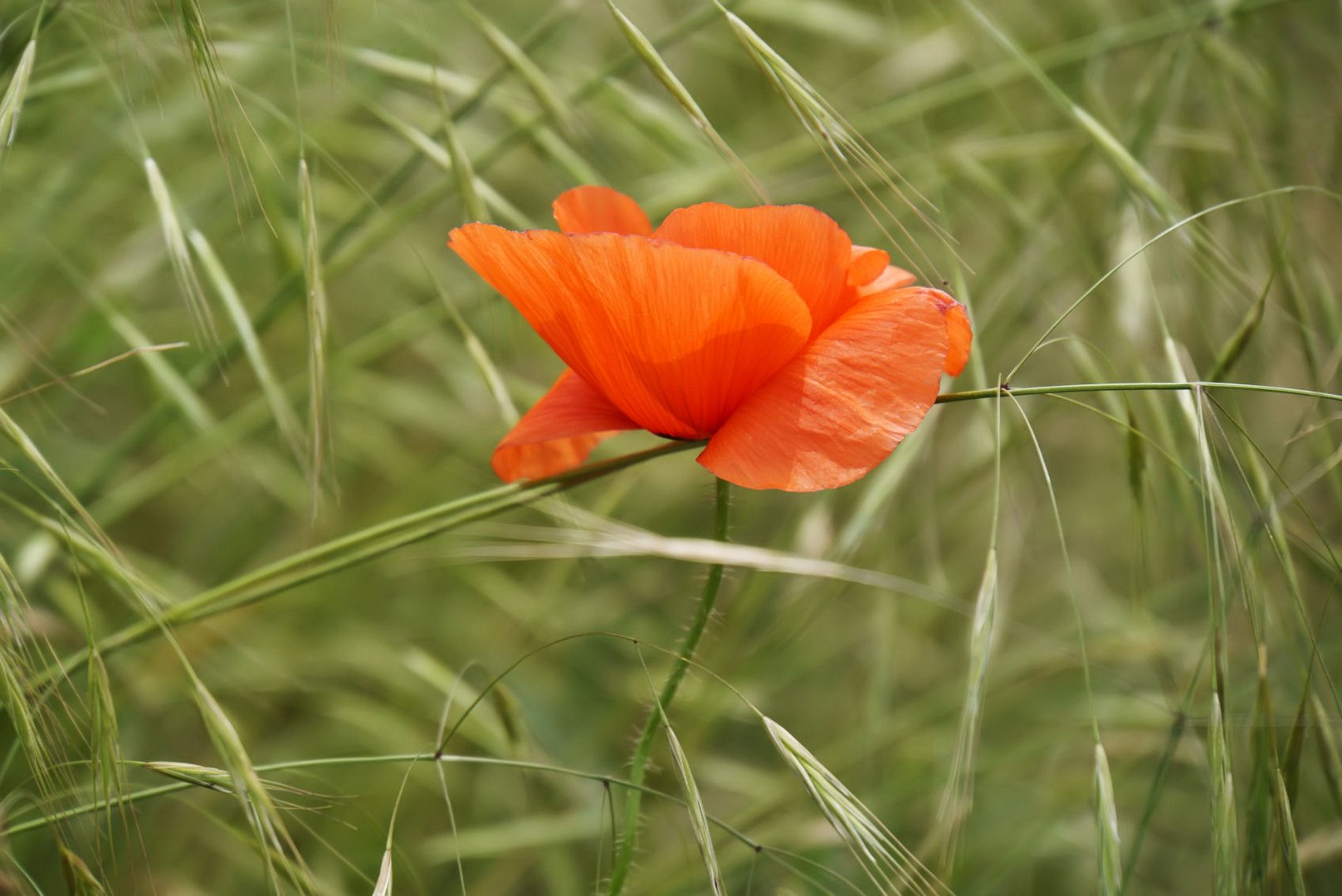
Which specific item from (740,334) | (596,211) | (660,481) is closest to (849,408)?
(740,334)

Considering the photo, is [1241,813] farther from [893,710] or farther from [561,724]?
[561,724]

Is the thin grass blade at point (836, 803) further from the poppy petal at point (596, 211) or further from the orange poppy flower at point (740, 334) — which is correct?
the poppy petal at point (596, 211)

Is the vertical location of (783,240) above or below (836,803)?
above

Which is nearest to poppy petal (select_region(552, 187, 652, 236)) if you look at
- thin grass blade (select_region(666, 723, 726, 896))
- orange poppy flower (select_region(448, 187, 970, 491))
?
orange poppy flower (select_region(448, 187, 970, 491))

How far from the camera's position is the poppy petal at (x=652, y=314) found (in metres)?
0.39

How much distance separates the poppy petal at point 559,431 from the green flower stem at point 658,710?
0.06 m

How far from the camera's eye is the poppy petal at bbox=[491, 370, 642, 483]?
44 cm

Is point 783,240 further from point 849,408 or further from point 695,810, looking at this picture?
point 695,810

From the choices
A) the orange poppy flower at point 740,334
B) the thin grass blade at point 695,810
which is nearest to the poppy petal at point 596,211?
the orange poppy flower at point 740,334

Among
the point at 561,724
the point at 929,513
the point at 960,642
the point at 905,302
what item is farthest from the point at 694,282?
the point at 960,642

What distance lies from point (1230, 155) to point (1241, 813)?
57 centimetres

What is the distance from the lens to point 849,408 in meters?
0.40

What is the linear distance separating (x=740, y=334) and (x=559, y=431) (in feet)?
0.29

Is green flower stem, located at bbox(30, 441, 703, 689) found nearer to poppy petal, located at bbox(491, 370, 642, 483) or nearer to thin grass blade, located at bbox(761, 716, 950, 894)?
poppy petal, located at bbox(491, 370, 642, 483)
